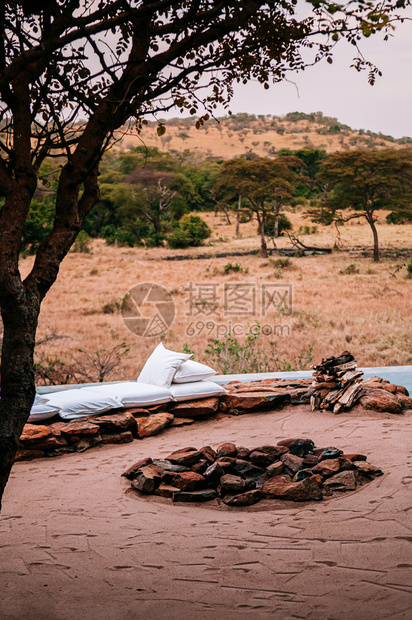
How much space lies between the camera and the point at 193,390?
15.9 ft

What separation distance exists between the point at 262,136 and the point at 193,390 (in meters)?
26.4

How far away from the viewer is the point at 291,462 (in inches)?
126

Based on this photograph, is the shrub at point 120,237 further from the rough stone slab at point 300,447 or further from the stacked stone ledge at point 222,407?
the rough stone slab at point 300,447

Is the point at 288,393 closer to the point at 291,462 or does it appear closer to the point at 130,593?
the point at 291,462

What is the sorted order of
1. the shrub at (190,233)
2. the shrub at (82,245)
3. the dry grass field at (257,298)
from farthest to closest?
the shrub at (190,233) → the shrub at (82,245) → the dry grass field at (257,298)

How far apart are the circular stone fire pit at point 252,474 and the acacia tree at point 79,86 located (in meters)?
1.40

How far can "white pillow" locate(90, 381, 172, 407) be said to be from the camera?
459 centimetres

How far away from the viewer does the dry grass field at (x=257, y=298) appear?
33.3 ft

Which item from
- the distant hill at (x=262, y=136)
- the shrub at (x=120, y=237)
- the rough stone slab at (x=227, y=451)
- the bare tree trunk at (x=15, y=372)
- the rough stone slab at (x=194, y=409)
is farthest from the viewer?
the distant hill at (x=262, y=136)

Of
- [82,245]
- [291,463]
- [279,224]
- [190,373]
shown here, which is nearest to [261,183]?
[279,224]

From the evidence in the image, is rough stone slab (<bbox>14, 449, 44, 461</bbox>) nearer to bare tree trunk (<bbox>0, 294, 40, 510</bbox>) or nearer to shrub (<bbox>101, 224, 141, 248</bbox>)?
bare tree trunk (<bbox>0, 294, 40, 510</bbox>)

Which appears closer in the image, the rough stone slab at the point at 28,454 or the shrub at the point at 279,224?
the rough stone slab at the point at 28,454

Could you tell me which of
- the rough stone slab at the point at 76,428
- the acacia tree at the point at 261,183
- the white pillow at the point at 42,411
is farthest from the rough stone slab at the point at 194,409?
the acacia tree at the point at 261,183

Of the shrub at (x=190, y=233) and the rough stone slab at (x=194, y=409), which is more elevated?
the shrub at (x=190, y=233)
